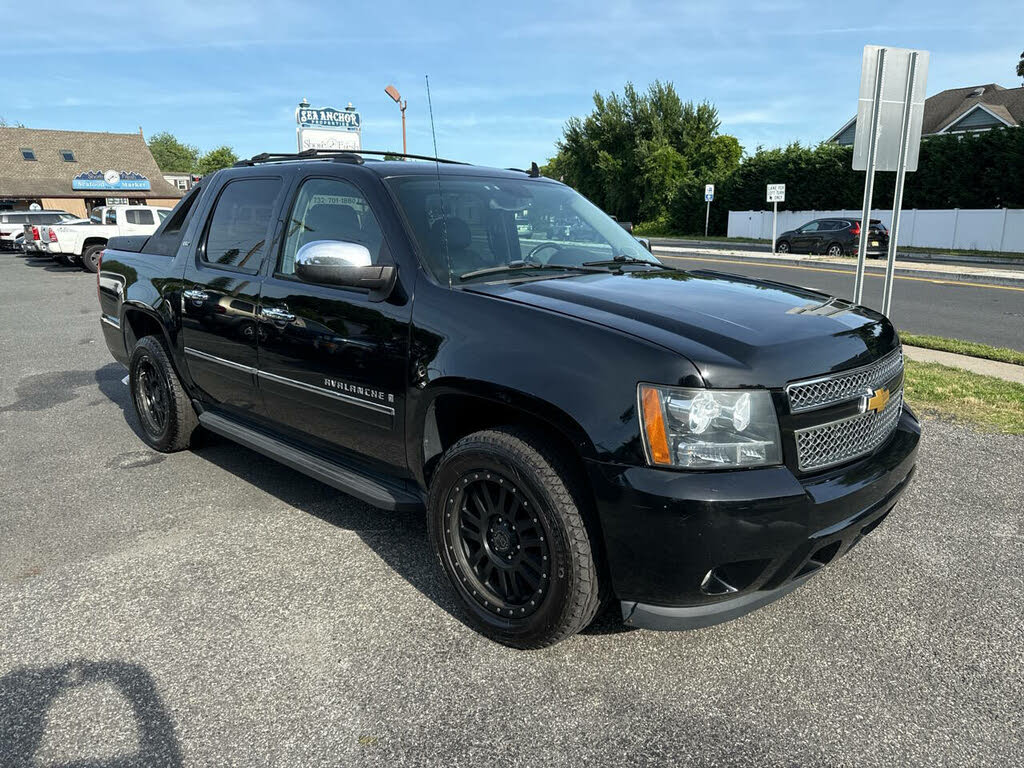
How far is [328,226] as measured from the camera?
362 centimetres

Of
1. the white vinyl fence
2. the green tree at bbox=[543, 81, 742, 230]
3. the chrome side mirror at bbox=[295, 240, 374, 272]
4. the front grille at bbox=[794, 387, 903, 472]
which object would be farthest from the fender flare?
the green tree at bbox=[543, 81, 742, 230]

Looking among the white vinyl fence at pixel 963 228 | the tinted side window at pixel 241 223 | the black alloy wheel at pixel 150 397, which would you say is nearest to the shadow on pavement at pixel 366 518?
the black alloy wheel at pixel 150 397

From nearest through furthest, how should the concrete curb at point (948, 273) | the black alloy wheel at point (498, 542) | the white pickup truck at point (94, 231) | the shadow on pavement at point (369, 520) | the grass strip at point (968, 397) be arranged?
the black alloy wheel at point (498, 542), the shadow on pavement at point (369, 520), the grass strip at point (968, 397), the concrete curb at point (948, 273), the white pickup truck at point (94, 231)

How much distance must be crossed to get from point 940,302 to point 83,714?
14794mm

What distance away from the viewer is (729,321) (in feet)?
8.82

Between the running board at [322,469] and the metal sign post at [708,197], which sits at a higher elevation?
the metal sign post at [708,197]

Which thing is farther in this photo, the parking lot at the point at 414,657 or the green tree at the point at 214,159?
the green tree at the point at 214,159

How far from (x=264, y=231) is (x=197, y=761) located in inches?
102

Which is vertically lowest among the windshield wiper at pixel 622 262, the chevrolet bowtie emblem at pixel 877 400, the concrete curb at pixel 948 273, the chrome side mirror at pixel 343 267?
the concrete curb at pixel 948 273

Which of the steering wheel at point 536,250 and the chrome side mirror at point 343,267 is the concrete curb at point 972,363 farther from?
Answer: the chrome side mirror at point 343,267

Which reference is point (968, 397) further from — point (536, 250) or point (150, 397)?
point (150, 397)

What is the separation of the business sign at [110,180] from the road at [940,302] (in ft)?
162

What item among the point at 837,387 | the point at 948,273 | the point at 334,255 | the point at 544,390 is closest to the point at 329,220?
the point at 334,255

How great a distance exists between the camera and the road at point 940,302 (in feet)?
34.3
